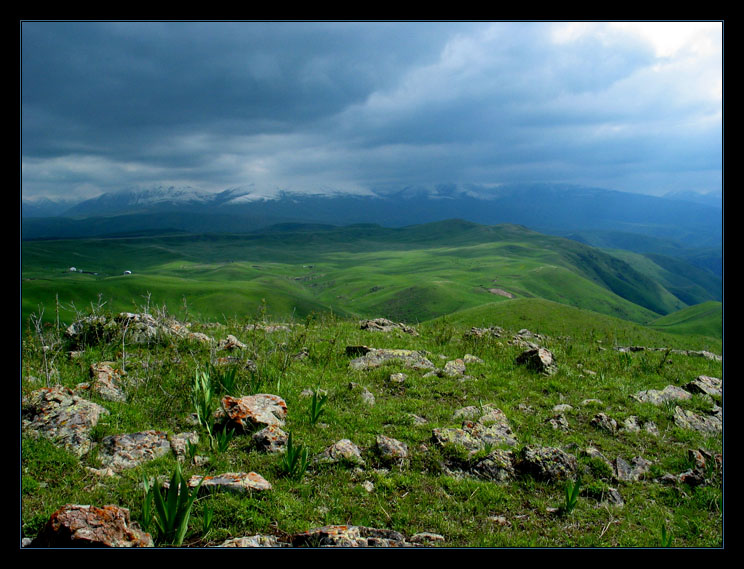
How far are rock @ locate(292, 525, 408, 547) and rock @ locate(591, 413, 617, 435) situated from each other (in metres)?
5.94

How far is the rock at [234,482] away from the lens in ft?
19.2

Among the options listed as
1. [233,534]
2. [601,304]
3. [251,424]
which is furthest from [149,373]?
[601,304]

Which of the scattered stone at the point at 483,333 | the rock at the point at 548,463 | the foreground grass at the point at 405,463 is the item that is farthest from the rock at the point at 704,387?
the rock at the point at 548,463

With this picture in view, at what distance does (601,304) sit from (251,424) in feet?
691

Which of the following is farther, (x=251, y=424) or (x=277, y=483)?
(x=251, y=424)

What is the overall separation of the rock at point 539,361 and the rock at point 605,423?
2.89 m

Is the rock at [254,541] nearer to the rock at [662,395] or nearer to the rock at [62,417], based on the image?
the rock at [62,417]

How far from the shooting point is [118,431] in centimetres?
753

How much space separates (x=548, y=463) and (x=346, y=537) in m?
4.08

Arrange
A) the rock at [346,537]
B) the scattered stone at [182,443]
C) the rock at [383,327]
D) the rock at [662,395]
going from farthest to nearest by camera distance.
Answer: the rock at [383,327] < the rock at [662,395] < the scattered stone at [182,443] < the rock at [346,537]

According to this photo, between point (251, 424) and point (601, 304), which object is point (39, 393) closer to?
point (251, 424)

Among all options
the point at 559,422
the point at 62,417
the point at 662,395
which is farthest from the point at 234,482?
Result: the point at 662,395

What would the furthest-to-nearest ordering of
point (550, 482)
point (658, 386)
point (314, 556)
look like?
point (658, 386) → point (550, 482) → point (314, 556)

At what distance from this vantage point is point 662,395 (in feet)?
36.3
